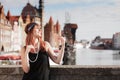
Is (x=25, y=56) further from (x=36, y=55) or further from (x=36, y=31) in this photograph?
(x=36, y=31)

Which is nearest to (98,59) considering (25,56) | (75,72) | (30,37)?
(75,72)

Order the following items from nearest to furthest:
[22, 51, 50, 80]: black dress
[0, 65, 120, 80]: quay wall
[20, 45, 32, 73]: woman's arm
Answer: [20, 45, 32, 73]: woman's arm
[22, 51, 50, 80]: black dress
[0, 65, 120, 80]: quay wall

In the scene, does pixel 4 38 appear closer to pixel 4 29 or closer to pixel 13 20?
pixel 4 29

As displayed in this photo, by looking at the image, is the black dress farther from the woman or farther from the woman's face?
the woman's face

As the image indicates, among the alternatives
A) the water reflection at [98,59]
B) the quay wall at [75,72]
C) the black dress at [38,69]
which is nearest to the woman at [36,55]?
the black dress at [38,69]

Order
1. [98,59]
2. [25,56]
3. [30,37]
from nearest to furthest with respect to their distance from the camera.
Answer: [25,56]
[30,37]
[98,59]

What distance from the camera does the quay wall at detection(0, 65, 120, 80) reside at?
260 inches

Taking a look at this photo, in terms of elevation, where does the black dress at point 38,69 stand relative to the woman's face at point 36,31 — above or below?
below

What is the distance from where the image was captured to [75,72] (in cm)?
666

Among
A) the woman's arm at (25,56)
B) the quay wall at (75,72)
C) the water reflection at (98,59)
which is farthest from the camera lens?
the water reflection at (98,59)

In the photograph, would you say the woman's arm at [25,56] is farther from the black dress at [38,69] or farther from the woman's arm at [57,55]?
the woman's arm at [57,55]

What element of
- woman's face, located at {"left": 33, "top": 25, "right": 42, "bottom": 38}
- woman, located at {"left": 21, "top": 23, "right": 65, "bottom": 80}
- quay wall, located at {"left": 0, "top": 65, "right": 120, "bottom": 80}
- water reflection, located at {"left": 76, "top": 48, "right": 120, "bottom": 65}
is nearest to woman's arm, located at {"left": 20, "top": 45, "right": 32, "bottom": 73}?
woman, located at {"left": 21, "top": 23, "right": 65, "bottom": 80}

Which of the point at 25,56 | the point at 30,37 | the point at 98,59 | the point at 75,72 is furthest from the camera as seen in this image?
the point at 98,59

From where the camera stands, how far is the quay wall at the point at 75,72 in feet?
21.7
